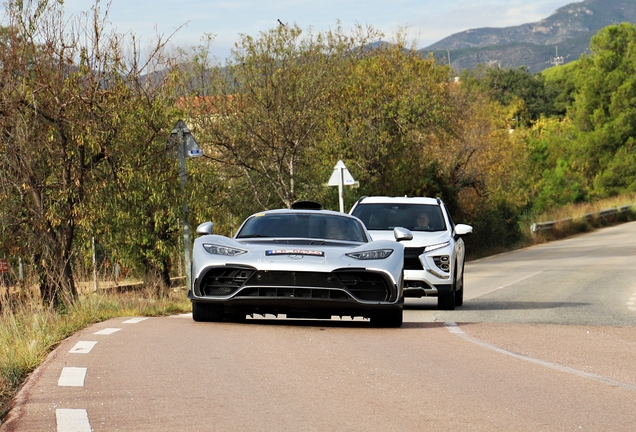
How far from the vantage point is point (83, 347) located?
31.6 ft

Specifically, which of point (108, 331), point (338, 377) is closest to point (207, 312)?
point (108, 331)

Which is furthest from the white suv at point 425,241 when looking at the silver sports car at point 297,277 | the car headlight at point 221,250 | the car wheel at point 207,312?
the car headlight at point 221,250

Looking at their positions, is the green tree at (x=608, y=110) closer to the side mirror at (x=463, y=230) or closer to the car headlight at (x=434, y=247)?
the side mirror at (x=463, y=230)

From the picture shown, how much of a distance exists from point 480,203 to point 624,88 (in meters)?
33.7

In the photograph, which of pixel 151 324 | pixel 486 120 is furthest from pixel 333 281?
pixel 486 120

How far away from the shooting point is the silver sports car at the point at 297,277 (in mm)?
11336

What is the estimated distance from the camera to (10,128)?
21.2 meters

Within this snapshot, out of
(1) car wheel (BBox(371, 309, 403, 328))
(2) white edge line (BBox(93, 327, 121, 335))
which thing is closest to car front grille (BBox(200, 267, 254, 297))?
(2) white edge line (BBox(93, 327, 121, 335))

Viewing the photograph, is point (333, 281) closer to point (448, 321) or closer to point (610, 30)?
point (448, 321)

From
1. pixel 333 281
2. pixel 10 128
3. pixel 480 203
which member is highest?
pixel 10 128

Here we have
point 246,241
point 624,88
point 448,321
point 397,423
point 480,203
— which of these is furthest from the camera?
point 624,88

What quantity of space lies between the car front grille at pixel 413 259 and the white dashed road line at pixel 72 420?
10.3 m

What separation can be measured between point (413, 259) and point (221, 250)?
5.25m

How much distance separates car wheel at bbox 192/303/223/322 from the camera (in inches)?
480
